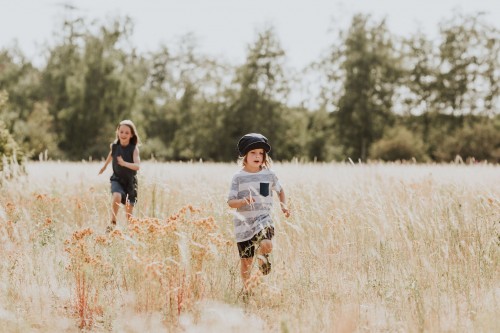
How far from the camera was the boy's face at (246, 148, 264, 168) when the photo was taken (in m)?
4.38

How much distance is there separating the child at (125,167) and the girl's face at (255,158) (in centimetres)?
299

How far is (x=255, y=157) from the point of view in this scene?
14.4ft

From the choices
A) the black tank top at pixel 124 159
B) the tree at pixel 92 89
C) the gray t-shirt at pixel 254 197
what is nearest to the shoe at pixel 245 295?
the gray t-shirt at pixel 254 197

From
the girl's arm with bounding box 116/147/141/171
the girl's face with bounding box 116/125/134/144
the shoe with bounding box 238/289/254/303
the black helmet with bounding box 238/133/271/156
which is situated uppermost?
the girl's face with bounding box 116/125/134/144

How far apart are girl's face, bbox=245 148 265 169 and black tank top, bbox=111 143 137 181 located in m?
3.20

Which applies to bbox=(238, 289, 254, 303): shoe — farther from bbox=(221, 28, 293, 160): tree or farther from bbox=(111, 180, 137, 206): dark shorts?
bbox=(221, 28, 293, 160): tree

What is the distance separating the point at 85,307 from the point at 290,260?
208cm

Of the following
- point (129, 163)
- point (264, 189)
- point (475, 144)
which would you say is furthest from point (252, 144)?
point (475, 144)

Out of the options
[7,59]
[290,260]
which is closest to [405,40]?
[7,59]

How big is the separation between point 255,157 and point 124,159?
11.2 ft

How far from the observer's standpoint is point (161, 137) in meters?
44.7

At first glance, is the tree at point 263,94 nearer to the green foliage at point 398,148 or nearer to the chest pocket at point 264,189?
the green foliage at point 398,148

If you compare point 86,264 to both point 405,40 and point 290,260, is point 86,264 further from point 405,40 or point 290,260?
point 405,40

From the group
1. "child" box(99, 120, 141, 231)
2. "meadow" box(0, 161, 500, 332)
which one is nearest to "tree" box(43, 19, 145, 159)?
"child" box(99, 120, 141, 231)
